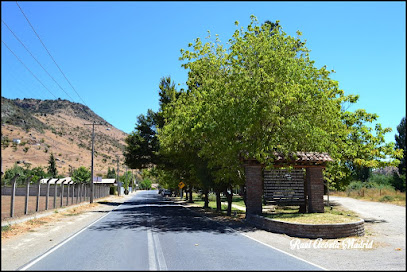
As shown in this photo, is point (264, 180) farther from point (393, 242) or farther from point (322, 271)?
point (322, 271)

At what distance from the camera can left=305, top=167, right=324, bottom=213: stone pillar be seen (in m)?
17.9

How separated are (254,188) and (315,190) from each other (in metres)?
3.18

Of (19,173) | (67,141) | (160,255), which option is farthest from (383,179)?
(67,141)

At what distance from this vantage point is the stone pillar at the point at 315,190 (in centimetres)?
1789

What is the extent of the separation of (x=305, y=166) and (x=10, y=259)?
551 inches

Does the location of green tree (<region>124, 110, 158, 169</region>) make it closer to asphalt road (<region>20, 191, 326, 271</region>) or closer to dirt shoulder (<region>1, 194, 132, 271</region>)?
dirt shoulder (<region>1, 194, 132, 271</region>)

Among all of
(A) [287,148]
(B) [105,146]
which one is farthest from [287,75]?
(B) [105,146]

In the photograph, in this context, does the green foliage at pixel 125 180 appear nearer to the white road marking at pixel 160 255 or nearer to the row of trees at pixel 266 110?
the row of trees at pixel 266 110

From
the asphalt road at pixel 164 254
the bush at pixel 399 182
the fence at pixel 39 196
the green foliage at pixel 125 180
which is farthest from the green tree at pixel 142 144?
the green foliage at pixel 125 180

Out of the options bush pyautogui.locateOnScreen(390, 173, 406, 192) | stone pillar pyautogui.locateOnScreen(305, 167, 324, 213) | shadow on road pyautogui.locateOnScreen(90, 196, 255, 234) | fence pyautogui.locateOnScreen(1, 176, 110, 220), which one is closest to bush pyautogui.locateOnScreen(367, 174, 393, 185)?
bush pyautogui.locateOnScreen(390, 173, 406, 192)

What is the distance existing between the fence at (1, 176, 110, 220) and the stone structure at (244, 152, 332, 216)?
13034 millimetres

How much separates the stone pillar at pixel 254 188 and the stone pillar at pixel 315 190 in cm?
254

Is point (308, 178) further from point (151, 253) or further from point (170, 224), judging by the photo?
point (151, 253)

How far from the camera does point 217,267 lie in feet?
25.1
